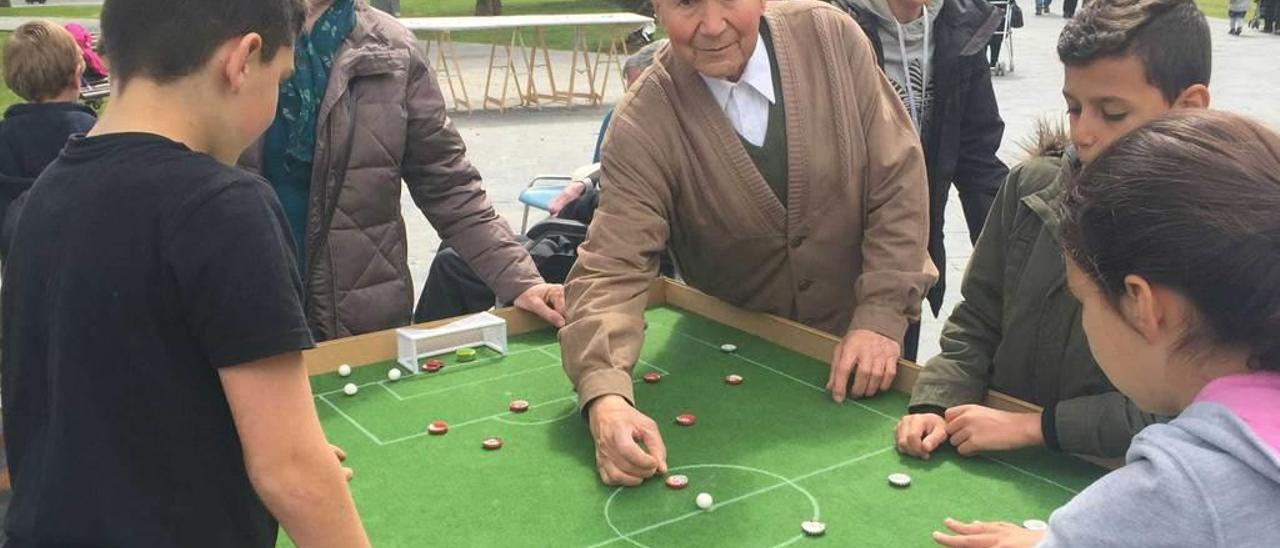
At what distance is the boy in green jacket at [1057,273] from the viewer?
2098mm

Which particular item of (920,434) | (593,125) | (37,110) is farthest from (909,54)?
(593,125)

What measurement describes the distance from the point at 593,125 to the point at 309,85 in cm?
937

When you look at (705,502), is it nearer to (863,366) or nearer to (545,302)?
(863,366)

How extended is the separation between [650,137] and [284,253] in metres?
1.33

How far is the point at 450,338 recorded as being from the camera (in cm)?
284

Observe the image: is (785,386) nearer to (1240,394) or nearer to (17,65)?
(1240,394)

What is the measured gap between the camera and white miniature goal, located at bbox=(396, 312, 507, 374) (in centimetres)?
275

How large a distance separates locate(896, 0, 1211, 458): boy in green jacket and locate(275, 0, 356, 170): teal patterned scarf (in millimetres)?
1544

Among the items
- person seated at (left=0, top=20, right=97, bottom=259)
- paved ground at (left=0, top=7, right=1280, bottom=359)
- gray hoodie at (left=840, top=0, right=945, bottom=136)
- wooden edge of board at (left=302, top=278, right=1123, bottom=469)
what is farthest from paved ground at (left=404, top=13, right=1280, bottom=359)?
wooden edge of board at (left=302, top=278, right=1123, bottom=469)

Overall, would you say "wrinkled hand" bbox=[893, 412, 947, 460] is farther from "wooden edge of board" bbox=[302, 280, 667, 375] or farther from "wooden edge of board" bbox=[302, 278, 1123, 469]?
"wooden edge of board" bbox=[302, 280, 667, 375]

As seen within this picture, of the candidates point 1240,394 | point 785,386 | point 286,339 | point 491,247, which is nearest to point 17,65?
point 491,247

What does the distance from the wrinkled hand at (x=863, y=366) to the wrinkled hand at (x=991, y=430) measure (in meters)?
0.29

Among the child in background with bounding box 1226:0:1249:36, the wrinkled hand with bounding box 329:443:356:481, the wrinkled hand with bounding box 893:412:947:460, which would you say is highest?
the wrinkled hand with bounding box 893:412:947:460

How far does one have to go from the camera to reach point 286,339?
142cm
